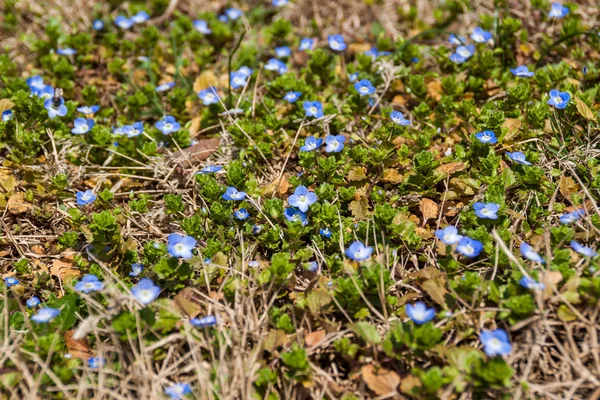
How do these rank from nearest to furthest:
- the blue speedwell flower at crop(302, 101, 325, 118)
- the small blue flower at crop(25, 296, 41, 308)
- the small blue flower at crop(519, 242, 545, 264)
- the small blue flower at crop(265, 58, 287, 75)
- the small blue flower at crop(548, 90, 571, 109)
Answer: the small blue flower at crop(519, 242, 545, 264), the small blue flower at crop(25, 296, 41, 308), the small blue flower at crop(548, 90, 571, 109), the blue speedwell flower at crop(302, 101, 325, 118), the small blue flower at crop(265, 58, 287, 75)

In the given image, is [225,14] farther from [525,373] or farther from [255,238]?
[525,373]

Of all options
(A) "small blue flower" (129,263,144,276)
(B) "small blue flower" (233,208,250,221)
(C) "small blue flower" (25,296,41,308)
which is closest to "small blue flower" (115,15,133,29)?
(B) "small blue flower" (233,208,250,221)

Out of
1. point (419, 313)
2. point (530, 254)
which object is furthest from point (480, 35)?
point (419, 313)

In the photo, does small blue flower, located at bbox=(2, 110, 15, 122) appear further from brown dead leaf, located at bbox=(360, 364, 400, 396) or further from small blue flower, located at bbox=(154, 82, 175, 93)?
brown dead leaf, located at bbox=(360, 364, 400, 396)

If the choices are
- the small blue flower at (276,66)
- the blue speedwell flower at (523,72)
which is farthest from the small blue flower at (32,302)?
the blue speedwell flower at (523,72)

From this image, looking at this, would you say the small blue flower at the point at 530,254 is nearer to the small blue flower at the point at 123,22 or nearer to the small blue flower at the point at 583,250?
the small blue flower at the point at 583,250

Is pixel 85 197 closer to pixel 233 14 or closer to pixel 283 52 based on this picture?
pixel 283 52

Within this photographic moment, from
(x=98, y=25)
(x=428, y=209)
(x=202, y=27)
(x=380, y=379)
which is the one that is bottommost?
(x=380, y=379)
